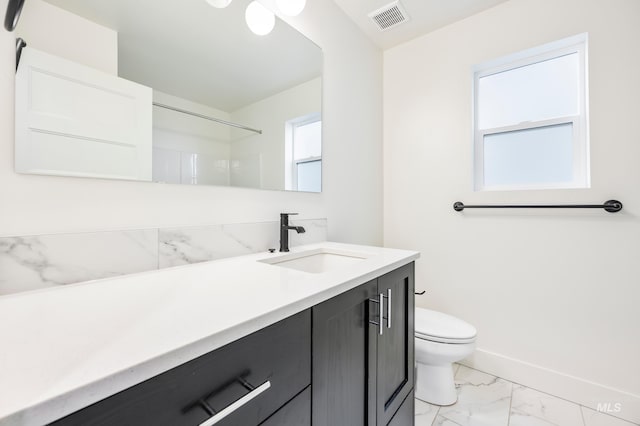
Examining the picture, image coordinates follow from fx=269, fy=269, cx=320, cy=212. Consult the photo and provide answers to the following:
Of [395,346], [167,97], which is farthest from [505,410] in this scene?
[167,97]

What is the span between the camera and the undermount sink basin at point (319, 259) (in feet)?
3.93

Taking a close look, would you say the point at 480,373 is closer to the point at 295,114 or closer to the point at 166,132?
the point at 295,114

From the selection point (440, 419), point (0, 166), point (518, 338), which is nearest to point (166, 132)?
point (0, 166)

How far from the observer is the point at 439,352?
138 cm

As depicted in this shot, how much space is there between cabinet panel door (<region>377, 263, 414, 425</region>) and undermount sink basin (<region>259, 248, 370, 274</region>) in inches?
8.2

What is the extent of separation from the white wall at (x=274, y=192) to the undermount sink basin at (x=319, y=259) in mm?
233

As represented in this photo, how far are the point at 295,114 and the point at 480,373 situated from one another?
1.98m

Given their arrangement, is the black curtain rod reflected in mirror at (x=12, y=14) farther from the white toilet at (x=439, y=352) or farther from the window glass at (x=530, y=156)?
the window glass at (x=530, y=156)

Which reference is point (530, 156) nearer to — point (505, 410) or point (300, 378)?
point (505, 410)

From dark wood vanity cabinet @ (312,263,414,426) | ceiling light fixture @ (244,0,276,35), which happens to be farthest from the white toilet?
ceiling light fixture @ (244,0,276,35)

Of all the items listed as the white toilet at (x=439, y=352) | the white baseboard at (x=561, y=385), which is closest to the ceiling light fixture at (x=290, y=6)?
the white toilet at (x=439, y=352)

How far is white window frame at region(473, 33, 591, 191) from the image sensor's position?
4.99 ft

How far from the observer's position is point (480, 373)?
1740mm

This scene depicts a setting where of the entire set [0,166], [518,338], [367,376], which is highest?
[0,166]
